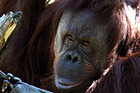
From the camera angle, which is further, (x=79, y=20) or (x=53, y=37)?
(x=53, y=37)

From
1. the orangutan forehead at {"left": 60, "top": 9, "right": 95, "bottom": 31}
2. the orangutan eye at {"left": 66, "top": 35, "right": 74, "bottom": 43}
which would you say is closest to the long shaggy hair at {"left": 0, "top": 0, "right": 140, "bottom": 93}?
the orangutan forehead at {"left": 60, "top": 9, "right": 95, "bottom": 31}

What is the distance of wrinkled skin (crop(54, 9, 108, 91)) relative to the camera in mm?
2670

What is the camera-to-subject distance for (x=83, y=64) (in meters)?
2.71

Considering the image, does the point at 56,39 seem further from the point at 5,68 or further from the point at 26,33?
the point at 5,68

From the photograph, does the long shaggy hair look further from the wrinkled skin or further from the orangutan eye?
the orangutan eye

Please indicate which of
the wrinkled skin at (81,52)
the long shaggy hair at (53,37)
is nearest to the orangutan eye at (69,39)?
the wrinkled skin at (81,52)

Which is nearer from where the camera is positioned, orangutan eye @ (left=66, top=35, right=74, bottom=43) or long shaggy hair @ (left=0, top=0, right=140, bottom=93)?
long shaggy hair @ (left=0, top=0, right=140, bottom=93)

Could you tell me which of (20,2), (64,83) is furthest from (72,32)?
(20,2)

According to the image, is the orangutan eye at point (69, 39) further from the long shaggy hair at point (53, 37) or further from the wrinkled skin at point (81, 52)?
the long shaggy hair at point (53, 37)

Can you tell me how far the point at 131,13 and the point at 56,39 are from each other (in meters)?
0.80

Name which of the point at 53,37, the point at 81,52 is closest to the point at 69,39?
the point at 81,52

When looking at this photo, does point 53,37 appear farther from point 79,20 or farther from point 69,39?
point 79,20

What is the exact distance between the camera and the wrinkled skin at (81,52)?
8.76ft

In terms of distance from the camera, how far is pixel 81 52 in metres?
2.73
